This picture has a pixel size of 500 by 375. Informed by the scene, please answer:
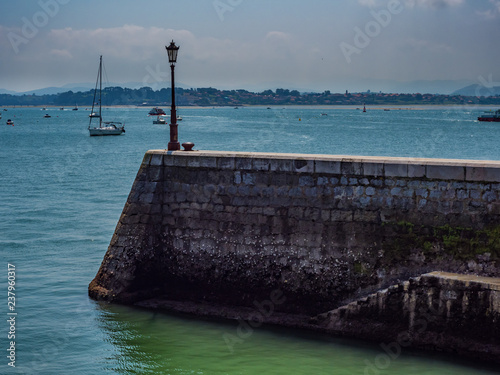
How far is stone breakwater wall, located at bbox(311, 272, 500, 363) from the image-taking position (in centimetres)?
1053

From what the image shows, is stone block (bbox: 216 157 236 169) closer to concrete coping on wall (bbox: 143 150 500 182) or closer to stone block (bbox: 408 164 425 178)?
concrete coping on wall (bbox: 143 150 500 182)

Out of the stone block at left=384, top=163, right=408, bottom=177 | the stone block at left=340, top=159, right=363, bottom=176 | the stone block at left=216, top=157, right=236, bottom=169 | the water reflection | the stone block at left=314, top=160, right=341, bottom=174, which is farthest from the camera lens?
the stone block at left=216, top=157, right=236, bottom=169

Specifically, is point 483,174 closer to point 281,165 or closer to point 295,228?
point 295,228

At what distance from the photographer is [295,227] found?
1247cm

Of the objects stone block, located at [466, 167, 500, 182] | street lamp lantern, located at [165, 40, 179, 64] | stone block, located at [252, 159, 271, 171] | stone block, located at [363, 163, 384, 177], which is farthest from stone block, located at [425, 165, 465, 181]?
street lamp lantern, located at [165, 40, 179, 64]

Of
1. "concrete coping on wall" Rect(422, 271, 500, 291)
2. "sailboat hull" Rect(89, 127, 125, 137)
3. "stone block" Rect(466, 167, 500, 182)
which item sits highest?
"stone block" Rect(466, 167, 500, 182)

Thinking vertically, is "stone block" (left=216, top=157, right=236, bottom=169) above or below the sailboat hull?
above

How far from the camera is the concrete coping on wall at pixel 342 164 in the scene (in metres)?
11.3

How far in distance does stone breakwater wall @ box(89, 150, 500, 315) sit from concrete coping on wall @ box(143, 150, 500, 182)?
2cm

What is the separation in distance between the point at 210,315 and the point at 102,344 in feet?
6.80

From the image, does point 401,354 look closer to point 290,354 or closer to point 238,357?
point 290,354

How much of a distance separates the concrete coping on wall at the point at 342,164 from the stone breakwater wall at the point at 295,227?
19 mm

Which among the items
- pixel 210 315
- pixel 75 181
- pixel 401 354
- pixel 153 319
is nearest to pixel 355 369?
pixel 401 354
